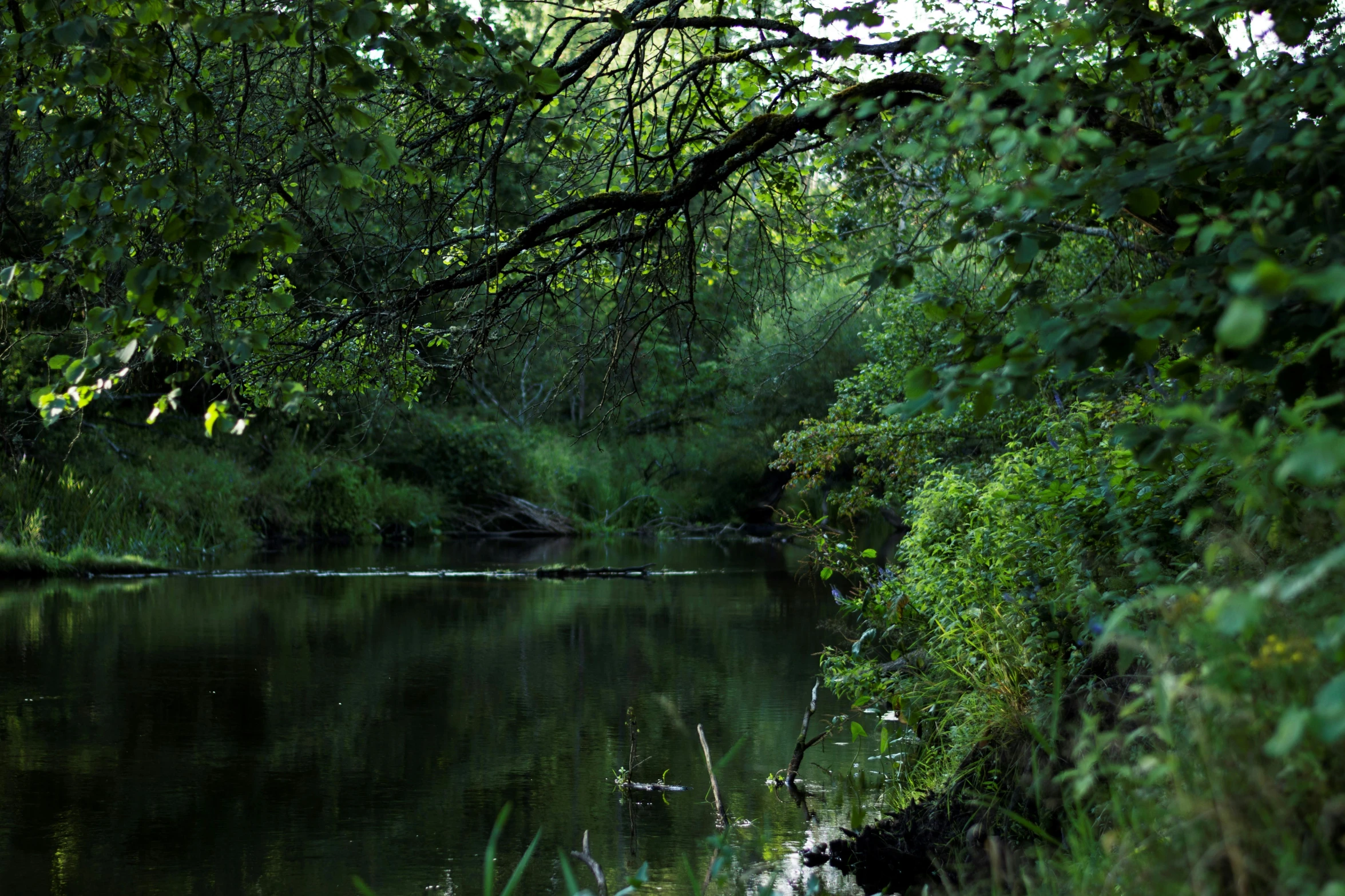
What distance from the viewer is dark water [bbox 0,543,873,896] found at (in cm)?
568

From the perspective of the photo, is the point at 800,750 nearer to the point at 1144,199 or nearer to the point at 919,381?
the point at 919,381

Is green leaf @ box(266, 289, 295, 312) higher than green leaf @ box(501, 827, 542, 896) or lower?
higher

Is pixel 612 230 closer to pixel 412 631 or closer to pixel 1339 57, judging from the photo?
pixel 1339 57

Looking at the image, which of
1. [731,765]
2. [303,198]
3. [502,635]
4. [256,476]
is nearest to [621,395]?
[303,198]

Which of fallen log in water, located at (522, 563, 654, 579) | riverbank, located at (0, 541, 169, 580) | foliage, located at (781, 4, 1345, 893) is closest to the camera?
foliage, located at (781, 4, 1345, 893)

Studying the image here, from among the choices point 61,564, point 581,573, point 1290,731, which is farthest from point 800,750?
point 61,564

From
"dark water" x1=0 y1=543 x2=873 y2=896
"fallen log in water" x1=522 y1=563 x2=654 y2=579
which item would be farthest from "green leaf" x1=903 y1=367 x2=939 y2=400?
"fallen log in water" x1=522 y1=563 x2=654 y2=579

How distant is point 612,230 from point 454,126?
166 centimetres

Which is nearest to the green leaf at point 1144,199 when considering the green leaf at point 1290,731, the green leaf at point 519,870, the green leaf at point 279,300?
the green leaf at point 1290,731

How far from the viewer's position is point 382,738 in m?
8.07

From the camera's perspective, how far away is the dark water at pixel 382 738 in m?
5.68

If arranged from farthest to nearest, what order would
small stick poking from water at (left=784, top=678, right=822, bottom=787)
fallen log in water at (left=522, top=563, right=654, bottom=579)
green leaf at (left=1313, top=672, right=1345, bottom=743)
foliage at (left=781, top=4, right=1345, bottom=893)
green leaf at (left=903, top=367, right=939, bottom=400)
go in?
fallen log in water at (left=522, top=563, right=654, bottom=579)
small stick poking from water at (left=784, top=678, right=822, bottom=787)
green leaf at (left=903, top=367, right=939, bottom=400)
foliage at (left=781, top=4, right=1345, bottom=893)
green leaf at (left=1313, top=672, right=1345, bottom=743)

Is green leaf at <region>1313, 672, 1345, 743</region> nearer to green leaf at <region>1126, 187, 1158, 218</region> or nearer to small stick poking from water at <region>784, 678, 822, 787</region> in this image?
green leaf at <region>1126, 187, 1158, 218</region>

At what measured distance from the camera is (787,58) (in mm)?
5371
